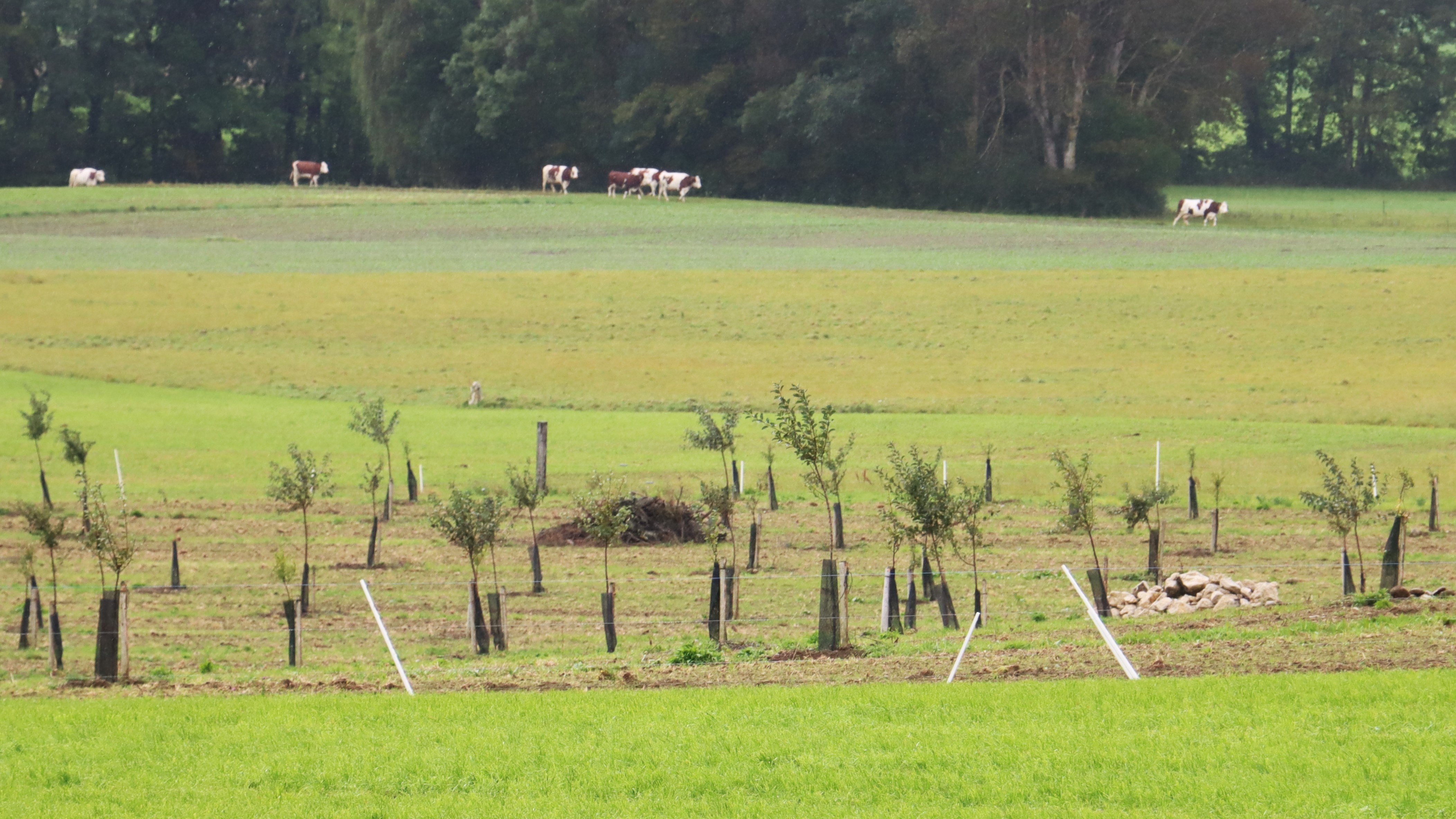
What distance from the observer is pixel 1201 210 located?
78125 mm

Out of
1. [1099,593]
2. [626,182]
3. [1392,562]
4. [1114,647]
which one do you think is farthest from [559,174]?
[1114,647]

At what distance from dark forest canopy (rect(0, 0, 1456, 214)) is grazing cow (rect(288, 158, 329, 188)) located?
3.14 metres

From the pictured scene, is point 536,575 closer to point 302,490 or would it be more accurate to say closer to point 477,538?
point 477,538

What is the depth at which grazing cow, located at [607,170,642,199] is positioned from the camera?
286 ft

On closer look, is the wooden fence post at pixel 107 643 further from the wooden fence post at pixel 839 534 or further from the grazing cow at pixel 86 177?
the grazing cow at pixel 86 177

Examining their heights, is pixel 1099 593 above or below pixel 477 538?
below

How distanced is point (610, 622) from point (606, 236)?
174 feet

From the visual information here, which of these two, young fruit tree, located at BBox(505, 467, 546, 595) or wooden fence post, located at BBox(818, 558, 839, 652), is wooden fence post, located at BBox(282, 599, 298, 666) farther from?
wooden fence post, located at BBox(818, 558, 839, 652)

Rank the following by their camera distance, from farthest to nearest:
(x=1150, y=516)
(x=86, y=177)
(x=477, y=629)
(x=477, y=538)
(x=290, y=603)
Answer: (x=86, y=177)
(x=1150, y=516)
(x=477, y=538)
(x=477, y=629)
(x=290, y=603)

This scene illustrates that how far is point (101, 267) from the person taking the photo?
61.2 meters

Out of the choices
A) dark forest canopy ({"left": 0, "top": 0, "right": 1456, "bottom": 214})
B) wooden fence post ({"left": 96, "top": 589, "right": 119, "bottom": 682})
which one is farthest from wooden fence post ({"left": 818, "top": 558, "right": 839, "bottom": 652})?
dark forest canopy ({"left": 0, "top": 0, "right": 1456, "bottom": 214})

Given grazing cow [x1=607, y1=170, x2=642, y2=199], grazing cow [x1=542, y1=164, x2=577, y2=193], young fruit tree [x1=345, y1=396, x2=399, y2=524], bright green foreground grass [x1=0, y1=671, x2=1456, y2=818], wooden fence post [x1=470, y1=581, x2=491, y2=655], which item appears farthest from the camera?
grazing cow [x1=542, y1=164, x2=577, y2=193]

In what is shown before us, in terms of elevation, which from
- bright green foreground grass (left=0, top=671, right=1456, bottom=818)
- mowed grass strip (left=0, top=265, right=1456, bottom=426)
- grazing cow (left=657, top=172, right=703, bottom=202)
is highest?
grazing cow (left=657, top=172, right=703, bottom=202)

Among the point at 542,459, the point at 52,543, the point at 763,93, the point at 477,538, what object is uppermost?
the point at 763,93
